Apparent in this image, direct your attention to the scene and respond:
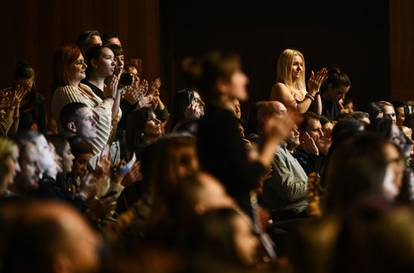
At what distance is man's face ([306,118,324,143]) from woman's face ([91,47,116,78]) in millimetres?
1439

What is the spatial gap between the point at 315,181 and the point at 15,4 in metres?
6.42

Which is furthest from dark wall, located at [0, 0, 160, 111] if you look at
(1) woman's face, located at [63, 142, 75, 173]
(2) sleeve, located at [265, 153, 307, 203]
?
(1) woman's face, located at [63, 142, 75, 173]

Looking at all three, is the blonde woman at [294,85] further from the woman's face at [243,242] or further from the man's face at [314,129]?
the woman's face at [243,242]

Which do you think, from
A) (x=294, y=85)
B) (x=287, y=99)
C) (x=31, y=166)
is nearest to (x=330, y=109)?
(x=294, y=85)

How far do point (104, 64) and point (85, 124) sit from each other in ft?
3.29

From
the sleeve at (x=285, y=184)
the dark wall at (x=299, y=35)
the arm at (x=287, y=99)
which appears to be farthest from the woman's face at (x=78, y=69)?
the dark wall at (x=299, y=35)

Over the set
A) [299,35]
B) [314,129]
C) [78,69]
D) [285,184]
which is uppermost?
[299,35]

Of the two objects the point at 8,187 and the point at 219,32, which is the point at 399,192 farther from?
the point at 219,32

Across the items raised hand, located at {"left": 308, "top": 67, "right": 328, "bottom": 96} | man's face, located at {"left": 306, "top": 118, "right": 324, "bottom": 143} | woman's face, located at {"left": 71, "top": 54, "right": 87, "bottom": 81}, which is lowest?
man's face, located at {"left": 306, "top": 118, "right": 324, "bottom": 143}

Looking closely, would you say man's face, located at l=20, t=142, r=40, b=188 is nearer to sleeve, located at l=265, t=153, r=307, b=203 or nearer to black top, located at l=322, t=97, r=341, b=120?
sleeve, located at l=265, t=153, r=307, b=203

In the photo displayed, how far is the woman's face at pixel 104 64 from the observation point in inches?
337

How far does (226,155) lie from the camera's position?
5.23m

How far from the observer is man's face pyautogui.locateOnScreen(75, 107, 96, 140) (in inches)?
300

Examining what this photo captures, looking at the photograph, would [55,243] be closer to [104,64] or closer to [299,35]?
[104,64]
